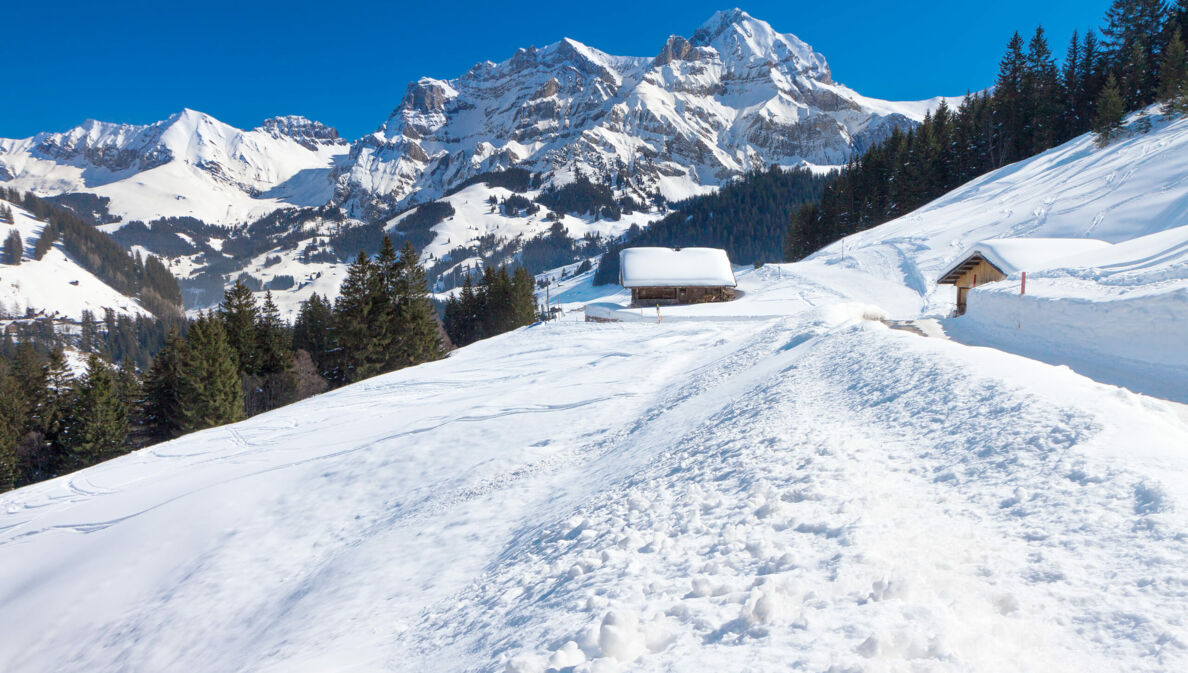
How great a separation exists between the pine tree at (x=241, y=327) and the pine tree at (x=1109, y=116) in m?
77.1

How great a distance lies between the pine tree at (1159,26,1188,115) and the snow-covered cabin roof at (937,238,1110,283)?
3819 cm

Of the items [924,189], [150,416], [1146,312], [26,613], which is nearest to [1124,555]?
[1146,312]

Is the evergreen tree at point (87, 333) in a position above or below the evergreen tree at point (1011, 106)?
below

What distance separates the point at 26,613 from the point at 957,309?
3570 cm

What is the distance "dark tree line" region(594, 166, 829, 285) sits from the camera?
146 m

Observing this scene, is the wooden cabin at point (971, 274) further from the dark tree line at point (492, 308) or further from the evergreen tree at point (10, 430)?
the evergreen tree at point (10, 430)

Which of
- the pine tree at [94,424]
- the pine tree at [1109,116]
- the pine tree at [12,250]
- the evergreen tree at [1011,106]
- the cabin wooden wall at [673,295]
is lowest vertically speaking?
the pine tree at [94,424]

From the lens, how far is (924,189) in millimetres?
66312

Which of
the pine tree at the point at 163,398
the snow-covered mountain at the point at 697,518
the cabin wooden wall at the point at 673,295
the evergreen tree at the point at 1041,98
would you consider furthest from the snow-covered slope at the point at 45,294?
the evergreen tree at the point at 1041,98

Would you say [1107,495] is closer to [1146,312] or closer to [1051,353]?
[1146,312]

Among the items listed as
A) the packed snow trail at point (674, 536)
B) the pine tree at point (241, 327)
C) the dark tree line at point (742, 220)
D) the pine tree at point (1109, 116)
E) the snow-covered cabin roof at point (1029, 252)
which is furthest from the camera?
the dark tree line at point (742, 220)

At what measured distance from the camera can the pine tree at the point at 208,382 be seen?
117 ft

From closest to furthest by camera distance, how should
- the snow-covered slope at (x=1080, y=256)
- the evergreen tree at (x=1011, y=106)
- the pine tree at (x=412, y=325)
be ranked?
the snow-covered slope at (x=1080, y=256) < the pine tree at (x=412, y=325) < the evergreen tree at (x=1011, y=106)

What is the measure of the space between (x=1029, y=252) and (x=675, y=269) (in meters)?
35.0
